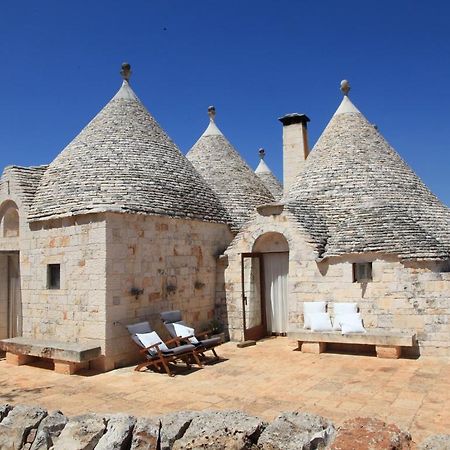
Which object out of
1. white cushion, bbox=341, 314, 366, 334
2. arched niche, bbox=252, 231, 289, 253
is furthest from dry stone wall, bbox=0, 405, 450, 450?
arched niche, bbox=252, 231, 289, 253

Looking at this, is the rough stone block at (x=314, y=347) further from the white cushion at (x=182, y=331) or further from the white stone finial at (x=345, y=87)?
the white stone finial at (x=345, y=87)

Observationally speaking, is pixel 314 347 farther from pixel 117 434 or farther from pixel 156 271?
pixel 117 434

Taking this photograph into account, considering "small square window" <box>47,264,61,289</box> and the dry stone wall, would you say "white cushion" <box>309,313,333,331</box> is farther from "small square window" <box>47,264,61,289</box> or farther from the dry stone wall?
"small square window" <box>47,264,61,289</box>

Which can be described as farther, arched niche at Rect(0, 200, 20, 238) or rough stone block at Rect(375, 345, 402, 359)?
arched niche at Rect(0, 200, 20, 238)

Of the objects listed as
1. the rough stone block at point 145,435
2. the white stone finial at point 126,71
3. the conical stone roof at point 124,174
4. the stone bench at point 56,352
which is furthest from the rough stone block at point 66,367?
the white stone finial at point 126,71

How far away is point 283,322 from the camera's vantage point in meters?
12.2

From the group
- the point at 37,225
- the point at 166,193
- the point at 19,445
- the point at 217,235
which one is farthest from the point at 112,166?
the point at 19,445

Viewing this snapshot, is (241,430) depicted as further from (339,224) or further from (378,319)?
(339,224)

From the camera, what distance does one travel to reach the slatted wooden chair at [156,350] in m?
8.58

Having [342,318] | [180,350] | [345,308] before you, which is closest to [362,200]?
[345,308]

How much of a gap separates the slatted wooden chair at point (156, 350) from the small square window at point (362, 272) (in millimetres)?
4135

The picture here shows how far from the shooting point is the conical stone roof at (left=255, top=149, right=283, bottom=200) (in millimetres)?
20583

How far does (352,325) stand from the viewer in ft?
32.1

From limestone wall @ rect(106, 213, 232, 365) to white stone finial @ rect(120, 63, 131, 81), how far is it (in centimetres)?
517
